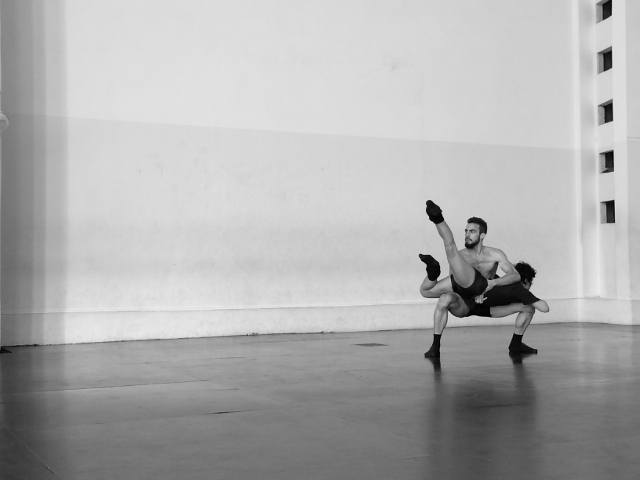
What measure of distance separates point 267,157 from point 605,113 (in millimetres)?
5047

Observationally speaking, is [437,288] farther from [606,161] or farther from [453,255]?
[606,161]

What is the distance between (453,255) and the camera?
6.37 metres

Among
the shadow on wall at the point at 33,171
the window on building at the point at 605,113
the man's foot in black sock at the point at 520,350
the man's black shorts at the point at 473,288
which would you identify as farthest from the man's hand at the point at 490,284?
the window on building at the point at 605,113

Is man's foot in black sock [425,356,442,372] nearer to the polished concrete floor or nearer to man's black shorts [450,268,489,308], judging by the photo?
the polished concrete floor

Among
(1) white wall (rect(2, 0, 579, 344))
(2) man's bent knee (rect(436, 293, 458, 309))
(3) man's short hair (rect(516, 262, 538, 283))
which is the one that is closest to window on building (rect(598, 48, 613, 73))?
(1) white wall (rect(2, 0, 579, 344))

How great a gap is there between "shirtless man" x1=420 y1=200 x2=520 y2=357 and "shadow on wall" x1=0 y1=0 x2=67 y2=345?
4207 millimetres

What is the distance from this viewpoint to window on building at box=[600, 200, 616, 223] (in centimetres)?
1137

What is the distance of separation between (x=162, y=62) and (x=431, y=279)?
4.51 m

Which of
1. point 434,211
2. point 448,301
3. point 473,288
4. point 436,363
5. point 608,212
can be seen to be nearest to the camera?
point 434,211

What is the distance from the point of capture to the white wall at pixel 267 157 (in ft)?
28.8

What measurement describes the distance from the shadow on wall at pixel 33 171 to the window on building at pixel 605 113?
7.23m

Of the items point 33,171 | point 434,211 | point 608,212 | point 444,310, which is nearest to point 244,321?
point 33,171

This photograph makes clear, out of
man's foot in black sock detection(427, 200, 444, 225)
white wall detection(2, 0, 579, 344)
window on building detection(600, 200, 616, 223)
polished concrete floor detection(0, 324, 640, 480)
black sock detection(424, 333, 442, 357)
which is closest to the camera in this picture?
polished concrete floor detection(0, 324, 640, 480)

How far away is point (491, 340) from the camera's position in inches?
341
